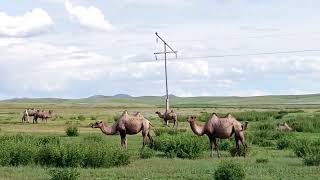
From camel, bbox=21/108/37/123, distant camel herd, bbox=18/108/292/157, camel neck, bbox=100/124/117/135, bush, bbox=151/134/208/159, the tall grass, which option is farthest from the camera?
camel, bbox=21/108/37/123

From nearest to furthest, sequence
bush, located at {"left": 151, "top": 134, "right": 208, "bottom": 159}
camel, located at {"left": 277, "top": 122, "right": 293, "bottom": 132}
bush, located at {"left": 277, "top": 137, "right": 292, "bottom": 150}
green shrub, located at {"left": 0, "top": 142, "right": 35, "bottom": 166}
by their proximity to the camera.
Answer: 1. green shrub, located at {"left": 0, "top": 142, "right": 35, "bottom": 166}
2. bush, located at {"left": 151, "top": 134, "right": 208, "bottom": 159}
3. bush, located at {"left": 277, "top": 137, "right": 292, "bottom": 150}
4. camel, located at {"left": 277, "top": 122, "right": 293, "bottom": 132}

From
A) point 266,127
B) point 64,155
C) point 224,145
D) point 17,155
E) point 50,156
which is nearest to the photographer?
point 64,155

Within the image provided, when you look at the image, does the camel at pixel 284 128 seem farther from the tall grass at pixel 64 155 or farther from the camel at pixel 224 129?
the tall grass at pixel 64 155

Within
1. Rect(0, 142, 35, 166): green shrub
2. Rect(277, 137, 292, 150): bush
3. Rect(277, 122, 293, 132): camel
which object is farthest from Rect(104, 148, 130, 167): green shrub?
Rect(277, 122, 293, 132): camel

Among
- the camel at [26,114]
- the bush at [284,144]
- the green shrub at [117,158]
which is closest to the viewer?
the green shrub at [117,158]

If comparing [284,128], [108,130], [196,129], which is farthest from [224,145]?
[284,128]

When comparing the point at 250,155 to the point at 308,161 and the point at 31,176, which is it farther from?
the point at 31,176

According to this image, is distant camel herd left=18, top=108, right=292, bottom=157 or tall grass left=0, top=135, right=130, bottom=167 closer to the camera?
tall grass left=0, top=135, right=130, bottom=167

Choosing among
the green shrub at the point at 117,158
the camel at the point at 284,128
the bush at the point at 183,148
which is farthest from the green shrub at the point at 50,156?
the camel at the point at 284,128

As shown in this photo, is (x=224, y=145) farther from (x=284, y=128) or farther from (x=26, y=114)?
(x=26, y=114)

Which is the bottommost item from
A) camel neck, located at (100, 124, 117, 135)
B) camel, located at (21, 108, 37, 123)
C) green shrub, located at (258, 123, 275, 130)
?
green shrub, located at (258, 123, 275, 130)

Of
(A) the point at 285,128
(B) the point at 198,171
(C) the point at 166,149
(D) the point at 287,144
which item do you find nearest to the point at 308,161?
(B) the point at 198,171

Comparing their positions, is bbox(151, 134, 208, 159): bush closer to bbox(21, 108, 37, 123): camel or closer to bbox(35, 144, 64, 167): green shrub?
bbox(35, 144, 64, 167): green shrub

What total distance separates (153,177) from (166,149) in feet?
22.1
